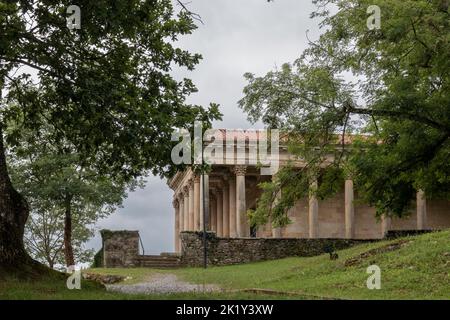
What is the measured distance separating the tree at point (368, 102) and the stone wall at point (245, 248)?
19.4 m

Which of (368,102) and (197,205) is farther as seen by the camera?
(197,205)

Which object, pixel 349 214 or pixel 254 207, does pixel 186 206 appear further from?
pixel 349 214

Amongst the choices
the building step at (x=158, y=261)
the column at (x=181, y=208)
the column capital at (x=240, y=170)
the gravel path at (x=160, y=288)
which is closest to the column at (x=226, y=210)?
the column capital at (x=240, y=170)

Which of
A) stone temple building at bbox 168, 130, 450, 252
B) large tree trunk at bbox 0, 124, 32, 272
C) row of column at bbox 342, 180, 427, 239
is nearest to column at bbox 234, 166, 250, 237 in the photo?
stone temple building at bbox 168, 130, 450, 252

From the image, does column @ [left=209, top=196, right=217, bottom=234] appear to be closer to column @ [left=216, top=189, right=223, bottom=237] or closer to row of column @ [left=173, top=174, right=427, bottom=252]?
row of column @ [left=173, top=174, right=427, bottom=252]

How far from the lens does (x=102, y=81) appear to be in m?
14.5

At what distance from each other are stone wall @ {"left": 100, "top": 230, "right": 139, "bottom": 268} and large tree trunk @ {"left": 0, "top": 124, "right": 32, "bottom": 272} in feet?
68.2

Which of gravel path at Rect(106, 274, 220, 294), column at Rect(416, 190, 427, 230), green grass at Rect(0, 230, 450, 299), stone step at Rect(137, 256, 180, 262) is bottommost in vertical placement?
gravel path at Rect(106, 274, 220, 294)

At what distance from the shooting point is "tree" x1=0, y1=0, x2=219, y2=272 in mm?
14156

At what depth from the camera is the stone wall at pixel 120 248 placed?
118 feet

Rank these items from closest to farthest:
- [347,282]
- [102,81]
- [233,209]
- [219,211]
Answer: [102,81] < [347,282] < [233,209] < [219,211]

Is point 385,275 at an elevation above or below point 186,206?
below

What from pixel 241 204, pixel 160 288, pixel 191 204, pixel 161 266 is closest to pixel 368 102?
pixel 160 288

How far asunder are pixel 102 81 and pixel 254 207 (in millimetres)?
36510
